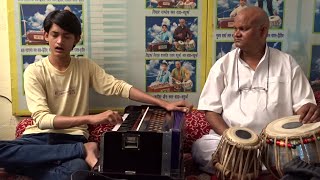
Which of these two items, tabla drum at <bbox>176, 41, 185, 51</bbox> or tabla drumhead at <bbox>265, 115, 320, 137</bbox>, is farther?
tabla drum at <bbox>176, 41, 185, 51</bbox>

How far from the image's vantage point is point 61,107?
2.39 meters

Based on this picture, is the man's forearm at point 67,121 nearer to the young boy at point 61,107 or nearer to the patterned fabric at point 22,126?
the young boy at point 61,107

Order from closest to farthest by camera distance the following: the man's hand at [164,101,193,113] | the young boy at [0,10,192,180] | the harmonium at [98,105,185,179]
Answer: the harmonium at [98,105,185,179]
the young boy at [0,10,192,180]
the man's hand at [164,101,193,113]

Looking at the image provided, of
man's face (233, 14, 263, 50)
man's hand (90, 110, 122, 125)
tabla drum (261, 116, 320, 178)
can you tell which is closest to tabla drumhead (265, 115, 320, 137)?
tabla drum (261, 116, 320, 178)

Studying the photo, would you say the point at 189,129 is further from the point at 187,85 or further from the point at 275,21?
the point at 275,21

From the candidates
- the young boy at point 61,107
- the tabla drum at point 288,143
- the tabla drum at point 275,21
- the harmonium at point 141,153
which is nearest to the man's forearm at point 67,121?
the young boy at point 61,107

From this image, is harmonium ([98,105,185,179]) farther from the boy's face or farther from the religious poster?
the religious poster

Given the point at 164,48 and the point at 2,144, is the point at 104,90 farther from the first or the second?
the point at 2,144

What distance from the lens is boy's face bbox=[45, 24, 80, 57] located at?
232 centimetres

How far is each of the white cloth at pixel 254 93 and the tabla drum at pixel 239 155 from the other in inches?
13.3

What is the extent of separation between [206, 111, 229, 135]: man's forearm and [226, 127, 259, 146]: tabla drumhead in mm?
315

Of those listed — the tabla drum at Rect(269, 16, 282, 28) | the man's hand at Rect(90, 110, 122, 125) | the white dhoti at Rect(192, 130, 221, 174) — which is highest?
the tabla drum at Rect(269, 16, 282, 28)

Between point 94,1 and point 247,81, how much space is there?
1.14 meters

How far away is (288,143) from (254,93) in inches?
23.0
